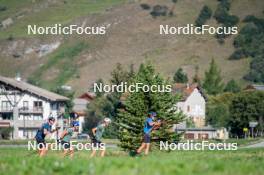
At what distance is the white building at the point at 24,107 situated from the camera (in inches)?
5000

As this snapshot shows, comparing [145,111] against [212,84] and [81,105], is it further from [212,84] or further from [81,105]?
[212,84]

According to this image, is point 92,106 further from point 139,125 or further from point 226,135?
point 139,125

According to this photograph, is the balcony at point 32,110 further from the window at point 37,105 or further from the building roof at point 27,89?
the building roof at point 27,89

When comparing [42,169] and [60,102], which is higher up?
[60,102]

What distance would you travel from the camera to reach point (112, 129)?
4646 inches

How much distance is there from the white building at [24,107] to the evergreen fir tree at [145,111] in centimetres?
7609

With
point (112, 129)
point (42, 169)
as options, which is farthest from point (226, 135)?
point (42, 169)

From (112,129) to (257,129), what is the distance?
20.3 metres

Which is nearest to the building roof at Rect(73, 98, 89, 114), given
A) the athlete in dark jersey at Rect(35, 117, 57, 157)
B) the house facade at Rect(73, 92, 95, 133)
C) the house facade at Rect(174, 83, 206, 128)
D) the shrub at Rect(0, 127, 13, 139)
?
the house facade at Rect(73, 92, 95, 133)

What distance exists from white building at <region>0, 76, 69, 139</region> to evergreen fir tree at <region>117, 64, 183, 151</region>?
76091 mm

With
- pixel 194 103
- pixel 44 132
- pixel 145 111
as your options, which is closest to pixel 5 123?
pixel 194 103

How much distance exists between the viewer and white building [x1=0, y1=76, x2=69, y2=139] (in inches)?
5000

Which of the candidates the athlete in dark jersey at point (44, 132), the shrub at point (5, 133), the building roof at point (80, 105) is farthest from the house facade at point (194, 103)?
the athlete in dark jersey at point (44, 132)

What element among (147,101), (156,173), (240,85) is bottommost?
(156,173)
